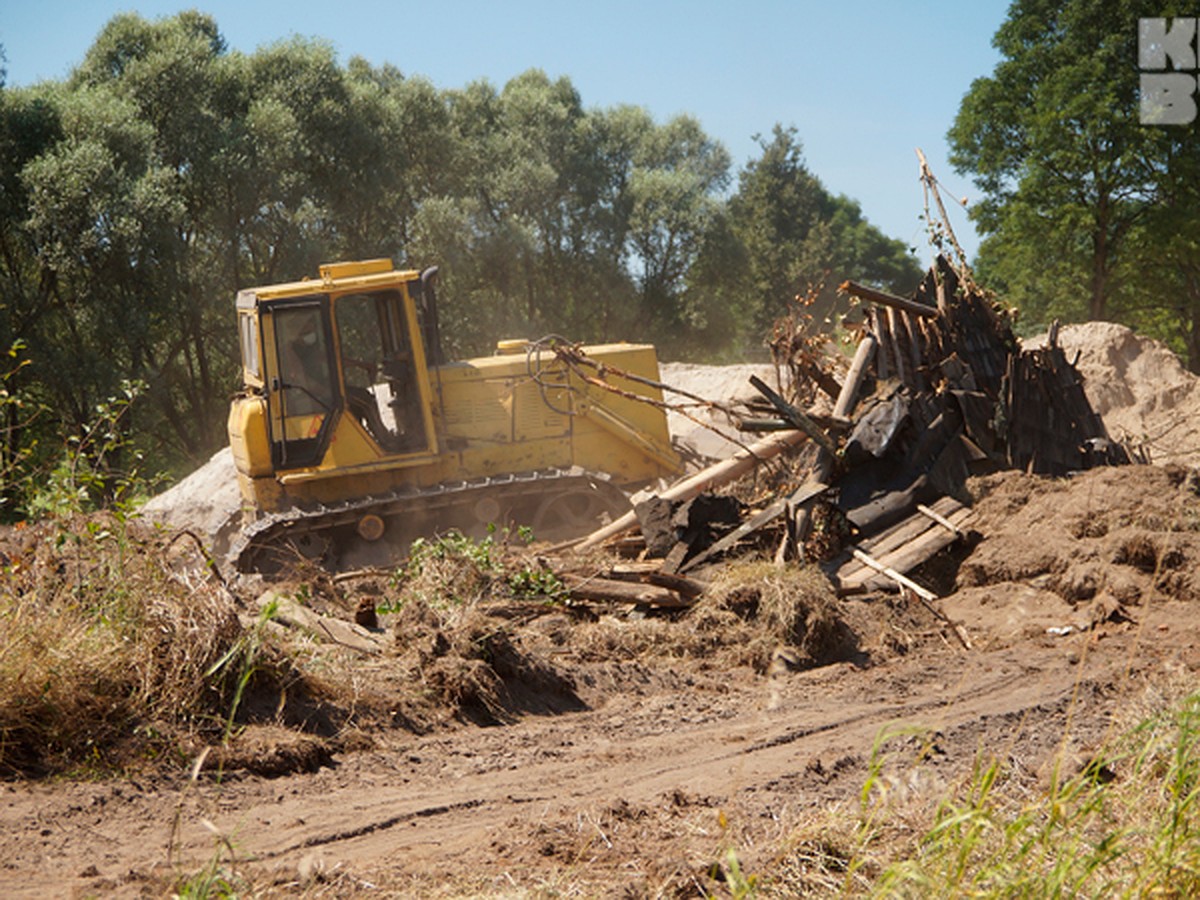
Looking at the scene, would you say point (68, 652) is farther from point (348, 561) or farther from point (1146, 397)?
point (1146, 397)

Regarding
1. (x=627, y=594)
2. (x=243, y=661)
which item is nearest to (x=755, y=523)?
(x=627, y=594)

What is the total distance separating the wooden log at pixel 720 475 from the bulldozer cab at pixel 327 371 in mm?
2883

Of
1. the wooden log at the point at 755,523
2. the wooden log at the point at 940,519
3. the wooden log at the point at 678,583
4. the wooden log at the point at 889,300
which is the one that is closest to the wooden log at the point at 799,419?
the wooden log at the point at 755,523

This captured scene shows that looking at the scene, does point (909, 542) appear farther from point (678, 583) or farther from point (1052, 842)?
point (1052, 842)

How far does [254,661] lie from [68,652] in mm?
973

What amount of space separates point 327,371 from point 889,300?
5949 millimetres

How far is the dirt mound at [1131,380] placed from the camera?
62.9 ft

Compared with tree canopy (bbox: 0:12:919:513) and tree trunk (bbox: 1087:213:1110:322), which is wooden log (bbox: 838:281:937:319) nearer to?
tree canopy (bbox: 0:12:919:513)

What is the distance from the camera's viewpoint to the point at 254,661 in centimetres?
634

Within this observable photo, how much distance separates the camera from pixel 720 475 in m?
12.0

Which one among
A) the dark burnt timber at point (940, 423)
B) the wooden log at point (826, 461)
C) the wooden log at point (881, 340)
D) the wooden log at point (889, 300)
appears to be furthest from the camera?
the wooden log at point (881, 340)

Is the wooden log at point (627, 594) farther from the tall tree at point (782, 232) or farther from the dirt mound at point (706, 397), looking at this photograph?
the tall tree at point (782, 232)

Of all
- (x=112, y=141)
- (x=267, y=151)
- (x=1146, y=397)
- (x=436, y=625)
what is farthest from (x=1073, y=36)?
(x=436, y=625)

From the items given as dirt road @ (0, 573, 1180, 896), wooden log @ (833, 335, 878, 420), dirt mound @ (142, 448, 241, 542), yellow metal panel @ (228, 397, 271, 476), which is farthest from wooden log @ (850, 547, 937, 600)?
dirt mound @ (142, 448, 241, 542)
